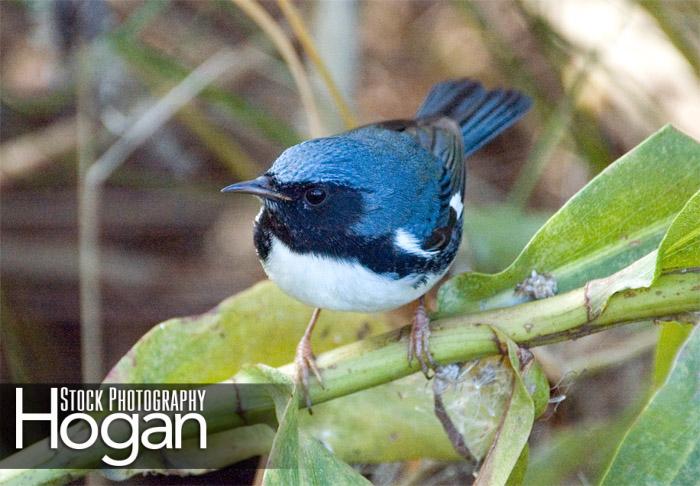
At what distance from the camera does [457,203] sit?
2980 mm

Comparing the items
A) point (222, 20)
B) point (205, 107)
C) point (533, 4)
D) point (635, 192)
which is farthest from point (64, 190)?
point (635, 192)

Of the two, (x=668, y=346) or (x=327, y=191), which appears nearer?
(x=668, y=346)

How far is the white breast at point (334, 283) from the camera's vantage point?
2.43 metres

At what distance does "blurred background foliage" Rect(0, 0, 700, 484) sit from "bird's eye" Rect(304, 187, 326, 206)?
984mm

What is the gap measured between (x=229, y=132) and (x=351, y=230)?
2.66 m

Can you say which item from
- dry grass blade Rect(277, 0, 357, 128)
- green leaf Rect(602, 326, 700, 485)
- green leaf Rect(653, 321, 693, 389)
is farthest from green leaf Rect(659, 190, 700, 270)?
dry grass blade Rect(277, 0, 357, 128)

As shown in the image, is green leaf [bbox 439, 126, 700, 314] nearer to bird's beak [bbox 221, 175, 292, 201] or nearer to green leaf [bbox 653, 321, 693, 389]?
green leaf [bbox 653, 321, 693, 389]

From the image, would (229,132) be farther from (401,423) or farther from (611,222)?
(611,222)

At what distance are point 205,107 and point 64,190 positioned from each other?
2.77 feet

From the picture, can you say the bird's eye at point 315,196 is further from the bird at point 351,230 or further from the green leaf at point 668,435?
the green leaf at point 668,435

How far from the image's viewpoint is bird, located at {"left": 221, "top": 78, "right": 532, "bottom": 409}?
8.04ft

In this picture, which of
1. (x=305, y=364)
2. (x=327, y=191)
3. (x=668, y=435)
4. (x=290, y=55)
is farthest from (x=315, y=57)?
(x=668, y=435)

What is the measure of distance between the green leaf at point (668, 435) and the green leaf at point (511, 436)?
19 cm

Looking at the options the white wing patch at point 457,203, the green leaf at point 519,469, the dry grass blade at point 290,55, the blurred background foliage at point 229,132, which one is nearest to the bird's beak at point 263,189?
the white wing patch at point 457,203
